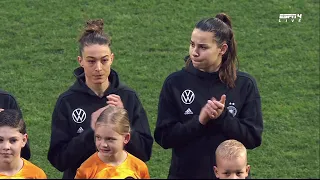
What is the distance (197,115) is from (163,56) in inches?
201

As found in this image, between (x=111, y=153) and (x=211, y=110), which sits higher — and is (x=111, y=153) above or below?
below

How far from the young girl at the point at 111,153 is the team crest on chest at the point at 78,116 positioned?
20cm

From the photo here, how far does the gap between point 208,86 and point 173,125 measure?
0.35 m

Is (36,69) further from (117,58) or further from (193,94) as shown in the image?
(193,94)

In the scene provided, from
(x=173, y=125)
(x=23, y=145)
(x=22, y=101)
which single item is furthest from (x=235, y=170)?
(x=22, y=101)

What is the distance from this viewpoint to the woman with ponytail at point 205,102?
518 centimetres

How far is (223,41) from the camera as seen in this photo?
208 inches

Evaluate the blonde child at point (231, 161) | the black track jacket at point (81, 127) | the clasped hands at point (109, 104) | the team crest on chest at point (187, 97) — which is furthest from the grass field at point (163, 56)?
the blonde child at point (231, 161)

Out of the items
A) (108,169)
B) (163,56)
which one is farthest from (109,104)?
(163,56)

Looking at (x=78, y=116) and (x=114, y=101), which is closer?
(x=114, y=101)

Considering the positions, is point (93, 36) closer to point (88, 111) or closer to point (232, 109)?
point (88, 111)

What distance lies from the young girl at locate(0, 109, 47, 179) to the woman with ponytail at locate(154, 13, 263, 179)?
886 millimetres

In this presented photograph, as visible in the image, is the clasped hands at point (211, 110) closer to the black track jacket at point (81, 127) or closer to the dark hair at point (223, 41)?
the dark hair at point (223, 41)

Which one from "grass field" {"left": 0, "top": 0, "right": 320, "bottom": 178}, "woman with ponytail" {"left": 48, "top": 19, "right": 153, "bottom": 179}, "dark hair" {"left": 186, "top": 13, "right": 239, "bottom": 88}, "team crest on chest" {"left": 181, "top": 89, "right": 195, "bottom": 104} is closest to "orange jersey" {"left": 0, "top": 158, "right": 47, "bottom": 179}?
"woman with ponytail" {"left": 48, "top": 19, "right": 153, "bottom": 179}
